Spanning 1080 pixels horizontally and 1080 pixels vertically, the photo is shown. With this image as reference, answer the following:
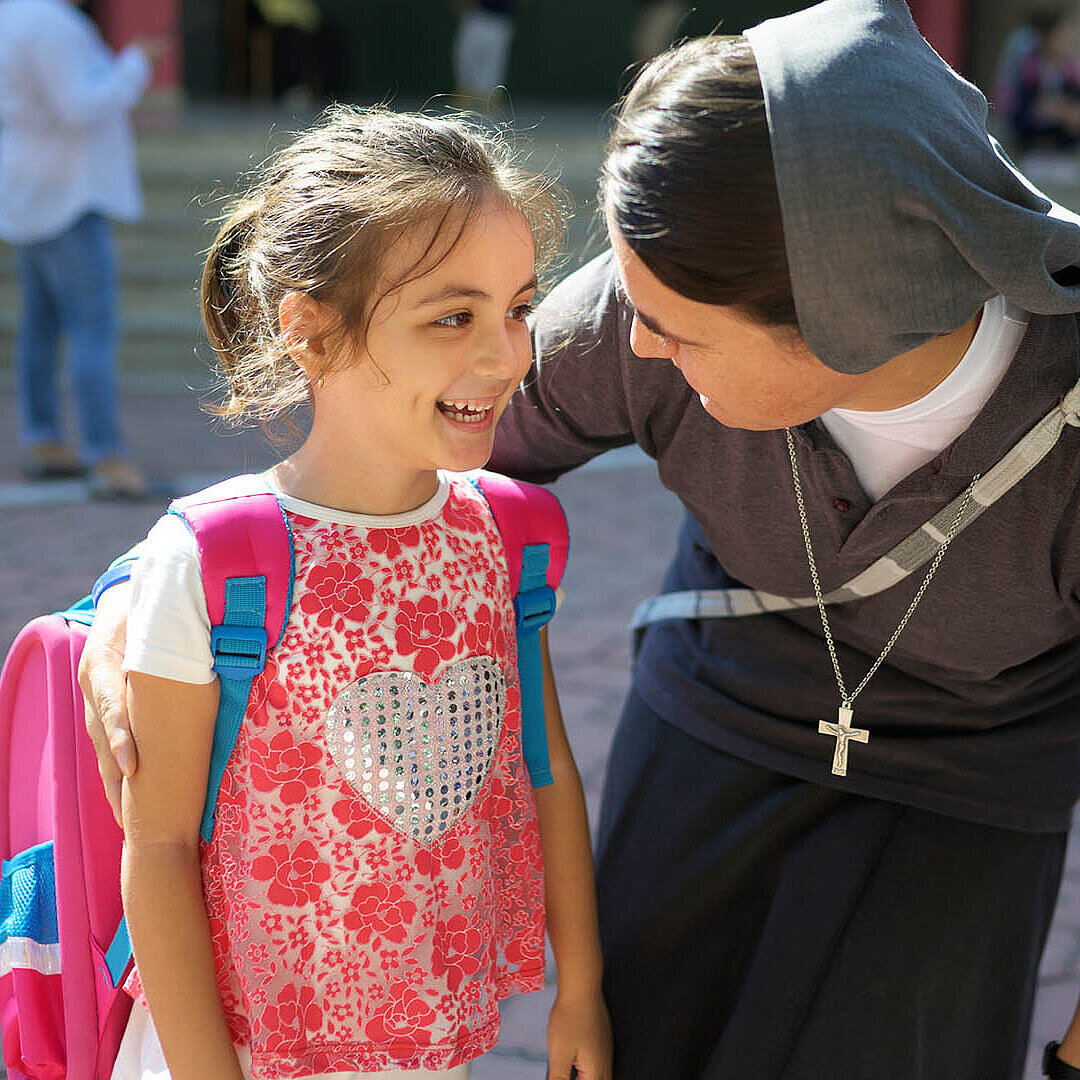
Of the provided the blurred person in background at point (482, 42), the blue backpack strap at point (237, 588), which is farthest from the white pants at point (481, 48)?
the blue backpack strap at point (237, 588)

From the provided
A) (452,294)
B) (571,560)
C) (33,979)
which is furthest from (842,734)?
(571,560)

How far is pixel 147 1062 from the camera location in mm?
1555

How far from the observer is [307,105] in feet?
45.9

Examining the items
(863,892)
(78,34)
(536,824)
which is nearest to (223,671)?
(536,824)

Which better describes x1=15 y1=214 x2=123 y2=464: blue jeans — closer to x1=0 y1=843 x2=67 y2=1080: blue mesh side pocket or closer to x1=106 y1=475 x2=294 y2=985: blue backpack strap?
x1=0 y1=843 x2=67 y2=1080: blue mesh side pocket

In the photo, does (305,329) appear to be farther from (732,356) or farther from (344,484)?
(732,356)

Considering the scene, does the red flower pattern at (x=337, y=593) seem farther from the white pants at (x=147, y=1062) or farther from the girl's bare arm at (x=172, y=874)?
the white pants at (x=147, y=1062)

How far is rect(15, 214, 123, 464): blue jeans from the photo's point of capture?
17.1 ft

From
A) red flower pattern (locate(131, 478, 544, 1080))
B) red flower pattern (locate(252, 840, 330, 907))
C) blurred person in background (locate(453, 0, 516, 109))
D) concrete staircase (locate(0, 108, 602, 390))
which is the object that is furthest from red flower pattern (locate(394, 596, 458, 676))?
blurred person in background (locate(453, 0, 516, 109))

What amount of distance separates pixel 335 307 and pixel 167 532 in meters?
0.28

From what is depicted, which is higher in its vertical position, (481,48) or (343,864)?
(481,48)

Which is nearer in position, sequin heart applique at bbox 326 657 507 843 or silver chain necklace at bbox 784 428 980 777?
sequin heart applique at bbox 326 657 507 843

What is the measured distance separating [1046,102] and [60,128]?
8.23m

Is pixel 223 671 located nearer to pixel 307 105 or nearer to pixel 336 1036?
pixel 336 1036
